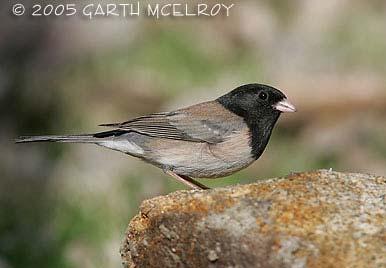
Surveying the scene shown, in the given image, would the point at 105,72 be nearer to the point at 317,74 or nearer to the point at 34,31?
the point at 34,31

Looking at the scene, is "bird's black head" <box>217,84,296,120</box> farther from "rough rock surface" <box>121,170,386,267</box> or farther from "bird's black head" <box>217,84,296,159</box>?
"rough rock surface" <box>121,170,386,267</box>

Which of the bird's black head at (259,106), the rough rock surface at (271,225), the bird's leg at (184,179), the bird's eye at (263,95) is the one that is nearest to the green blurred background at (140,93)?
the bird's leg at (184,179)

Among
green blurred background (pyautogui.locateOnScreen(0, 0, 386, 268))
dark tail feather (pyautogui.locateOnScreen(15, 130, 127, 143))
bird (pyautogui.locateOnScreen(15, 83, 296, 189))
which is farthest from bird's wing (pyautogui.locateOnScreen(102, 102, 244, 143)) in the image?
green blurred background (pyautogui.locateOnScreen(0, 0, 386, 268))

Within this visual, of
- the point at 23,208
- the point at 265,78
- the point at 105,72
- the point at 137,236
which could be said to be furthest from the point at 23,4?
the point at 137,236

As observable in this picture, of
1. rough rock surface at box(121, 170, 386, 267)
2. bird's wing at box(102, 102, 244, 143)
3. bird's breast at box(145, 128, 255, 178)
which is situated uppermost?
bird's wing at box(102, 102, 244, 143)

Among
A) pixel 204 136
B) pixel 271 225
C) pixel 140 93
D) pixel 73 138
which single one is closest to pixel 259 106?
pixel 204 136

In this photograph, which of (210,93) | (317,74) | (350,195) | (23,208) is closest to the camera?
(350,195)
